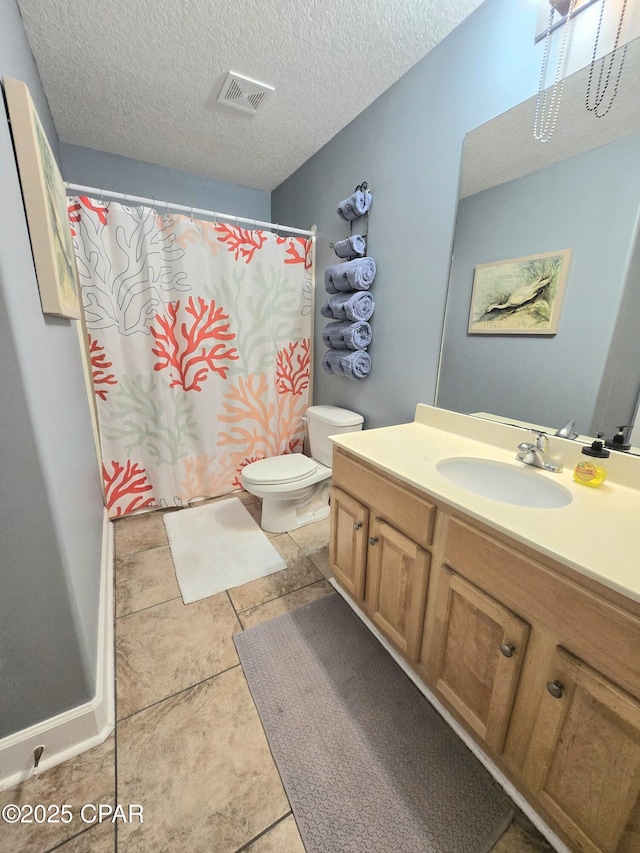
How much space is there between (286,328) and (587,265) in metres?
1.72

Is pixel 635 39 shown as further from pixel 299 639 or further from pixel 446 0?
pixel 299 639

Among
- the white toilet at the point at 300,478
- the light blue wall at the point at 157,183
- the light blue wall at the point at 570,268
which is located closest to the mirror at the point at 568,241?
the light blue wall at the point at 570,268

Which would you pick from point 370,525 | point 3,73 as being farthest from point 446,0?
point 370,525

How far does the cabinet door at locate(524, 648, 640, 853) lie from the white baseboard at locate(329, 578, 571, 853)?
0.45 feet

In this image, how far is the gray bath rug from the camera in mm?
834

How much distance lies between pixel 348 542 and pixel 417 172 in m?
1.68

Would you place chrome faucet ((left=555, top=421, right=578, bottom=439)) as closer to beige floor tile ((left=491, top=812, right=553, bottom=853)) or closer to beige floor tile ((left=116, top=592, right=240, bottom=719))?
beige floor tile ((left=491, top=812, right=553, bottom=853))

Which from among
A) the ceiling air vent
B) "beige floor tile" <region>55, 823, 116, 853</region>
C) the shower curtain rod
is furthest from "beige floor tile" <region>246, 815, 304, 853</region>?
the ceiling air vent

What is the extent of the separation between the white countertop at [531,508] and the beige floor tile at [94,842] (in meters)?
1.15

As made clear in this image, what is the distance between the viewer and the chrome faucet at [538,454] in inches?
43.8

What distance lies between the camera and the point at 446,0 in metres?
1.21

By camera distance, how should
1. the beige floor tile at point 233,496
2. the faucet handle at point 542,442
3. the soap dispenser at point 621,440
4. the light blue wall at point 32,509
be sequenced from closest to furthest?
the light blue wall at point 32,509, the soap dispenser at point 621,440, the faucet handle at point 542,442, the beige floor tile at point 233,496

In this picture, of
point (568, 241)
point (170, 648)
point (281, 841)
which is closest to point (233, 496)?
point (170, 648)

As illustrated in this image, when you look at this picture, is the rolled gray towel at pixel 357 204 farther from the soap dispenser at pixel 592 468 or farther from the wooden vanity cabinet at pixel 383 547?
the soap dispenser at pixel 592 468
